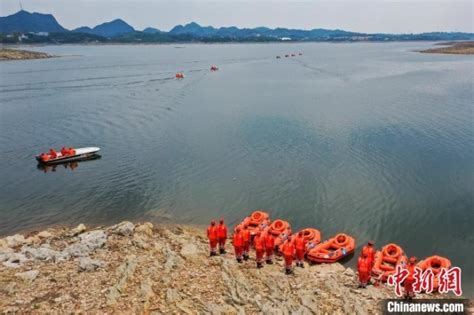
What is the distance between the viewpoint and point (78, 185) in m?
35.4

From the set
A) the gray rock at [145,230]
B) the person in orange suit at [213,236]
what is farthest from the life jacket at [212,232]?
the gray rock at [145,230]

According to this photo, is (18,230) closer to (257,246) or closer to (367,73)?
(257,246)

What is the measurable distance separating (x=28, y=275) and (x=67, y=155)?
2616 cm

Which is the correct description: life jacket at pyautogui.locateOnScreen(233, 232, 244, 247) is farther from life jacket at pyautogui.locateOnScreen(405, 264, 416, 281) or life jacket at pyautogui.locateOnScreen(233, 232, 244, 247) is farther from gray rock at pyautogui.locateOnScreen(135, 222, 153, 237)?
life jacket at pyautogui.locateOnScreen(405, 264, 416, 281)

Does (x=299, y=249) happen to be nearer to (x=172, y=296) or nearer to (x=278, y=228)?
(x=278, y=228)

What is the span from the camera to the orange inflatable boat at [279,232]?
72.7 feet

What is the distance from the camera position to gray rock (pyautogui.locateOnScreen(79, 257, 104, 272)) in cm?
1729

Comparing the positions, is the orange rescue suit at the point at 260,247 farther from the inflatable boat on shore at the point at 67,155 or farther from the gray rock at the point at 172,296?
the inflatable boat on shore at the point at 67,155

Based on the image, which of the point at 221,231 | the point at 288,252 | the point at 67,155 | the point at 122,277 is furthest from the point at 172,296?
the point at 67,155

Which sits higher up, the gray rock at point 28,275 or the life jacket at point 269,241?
the life jacket at point 269,241

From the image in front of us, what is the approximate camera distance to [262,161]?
126ft

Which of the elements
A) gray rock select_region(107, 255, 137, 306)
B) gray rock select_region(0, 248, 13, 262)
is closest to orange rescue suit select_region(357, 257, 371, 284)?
gray rock select_region(107, 255, 137, 306)

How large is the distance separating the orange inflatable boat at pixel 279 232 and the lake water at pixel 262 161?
3.47 m

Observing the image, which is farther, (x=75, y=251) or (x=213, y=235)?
(x=75, y=251)
